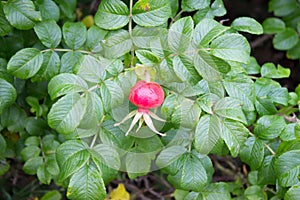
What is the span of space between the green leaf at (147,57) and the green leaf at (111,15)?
20cm

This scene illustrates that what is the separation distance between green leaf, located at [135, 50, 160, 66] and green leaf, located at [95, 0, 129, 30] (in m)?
0.20

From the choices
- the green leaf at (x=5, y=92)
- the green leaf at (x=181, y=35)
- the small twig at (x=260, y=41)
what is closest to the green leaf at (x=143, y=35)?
the green leaf at (x=181, y=35)

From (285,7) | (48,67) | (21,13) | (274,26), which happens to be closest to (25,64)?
(48,67)

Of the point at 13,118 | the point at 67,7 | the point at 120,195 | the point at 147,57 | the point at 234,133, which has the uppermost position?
the point at 147,57

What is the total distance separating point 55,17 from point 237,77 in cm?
72

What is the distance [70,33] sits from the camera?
5.36 feet

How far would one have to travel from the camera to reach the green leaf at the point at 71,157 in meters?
1.33

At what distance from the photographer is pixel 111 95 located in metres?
1.29

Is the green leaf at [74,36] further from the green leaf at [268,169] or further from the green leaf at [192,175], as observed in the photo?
the green leaf at [268,169]

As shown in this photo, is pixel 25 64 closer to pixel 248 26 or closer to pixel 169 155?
pixel 169 155

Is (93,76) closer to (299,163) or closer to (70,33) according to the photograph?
(70,33)

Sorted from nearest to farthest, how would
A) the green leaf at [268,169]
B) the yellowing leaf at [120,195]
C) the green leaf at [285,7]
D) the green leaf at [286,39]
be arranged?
1. the green leaf at [268,169]
2. the yellowing leaf at [120,195]
3. the green leaf at [286,39]
4. the green leaf at [285,7]

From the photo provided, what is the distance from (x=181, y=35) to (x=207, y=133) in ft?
0.96

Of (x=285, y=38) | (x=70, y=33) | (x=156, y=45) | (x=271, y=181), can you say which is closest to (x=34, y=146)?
(x=70, y=33)
